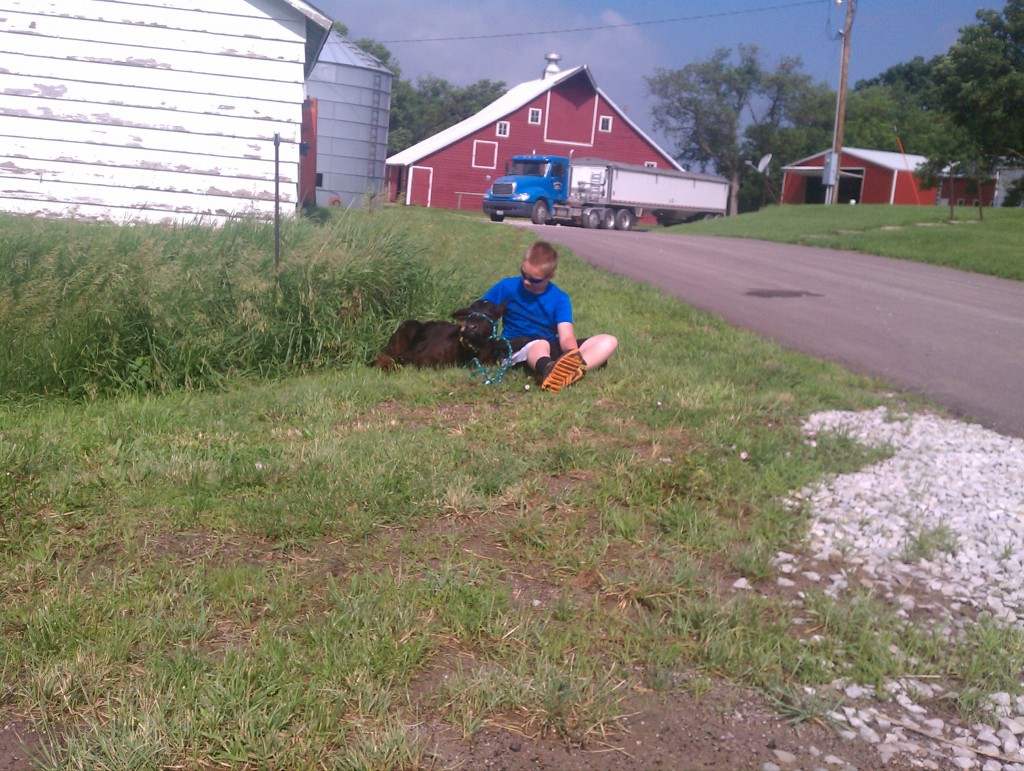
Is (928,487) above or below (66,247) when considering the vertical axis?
below

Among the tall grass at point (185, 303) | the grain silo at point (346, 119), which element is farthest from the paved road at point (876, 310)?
the grain silo at point (346, 119)

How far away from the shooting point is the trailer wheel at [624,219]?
36.7 m

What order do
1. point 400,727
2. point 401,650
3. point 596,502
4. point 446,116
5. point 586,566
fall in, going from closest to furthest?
point 400,727 < point 401,650 < point 586,566 < point 596,502 < point 446,116

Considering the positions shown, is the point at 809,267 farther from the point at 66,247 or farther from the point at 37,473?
the point at 37,473

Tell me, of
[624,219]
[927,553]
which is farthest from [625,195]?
[927,553]

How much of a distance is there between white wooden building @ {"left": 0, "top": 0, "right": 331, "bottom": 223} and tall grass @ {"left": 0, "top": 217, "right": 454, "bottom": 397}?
423cm

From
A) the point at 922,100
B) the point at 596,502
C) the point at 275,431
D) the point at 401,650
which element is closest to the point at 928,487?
the point at 596,502

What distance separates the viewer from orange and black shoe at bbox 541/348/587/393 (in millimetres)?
6180

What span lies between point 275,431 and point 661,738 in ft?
10.5

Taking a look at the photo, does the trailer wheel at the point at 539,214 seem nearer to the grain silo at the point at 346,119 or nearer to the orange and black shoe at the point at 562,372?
the grain silo at the point at 346,119

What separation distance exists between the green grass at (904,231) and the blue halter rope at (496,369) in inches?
470

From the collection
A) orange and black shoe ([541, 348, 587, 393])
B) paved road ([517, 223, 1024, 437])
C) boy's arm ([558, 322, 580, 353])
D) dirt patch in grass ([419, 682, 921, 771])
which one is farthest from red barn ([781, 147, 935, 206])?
dirt patch in grass ([419, 682, 921, 771])

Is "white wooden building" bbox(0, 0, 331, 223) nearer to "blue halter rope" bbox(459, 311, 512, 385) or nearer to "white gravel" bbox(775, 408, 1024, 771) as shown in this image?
"blue halter rope" bbox(459, 311, 512, 385)

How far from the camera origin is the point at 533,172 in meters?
34.3
